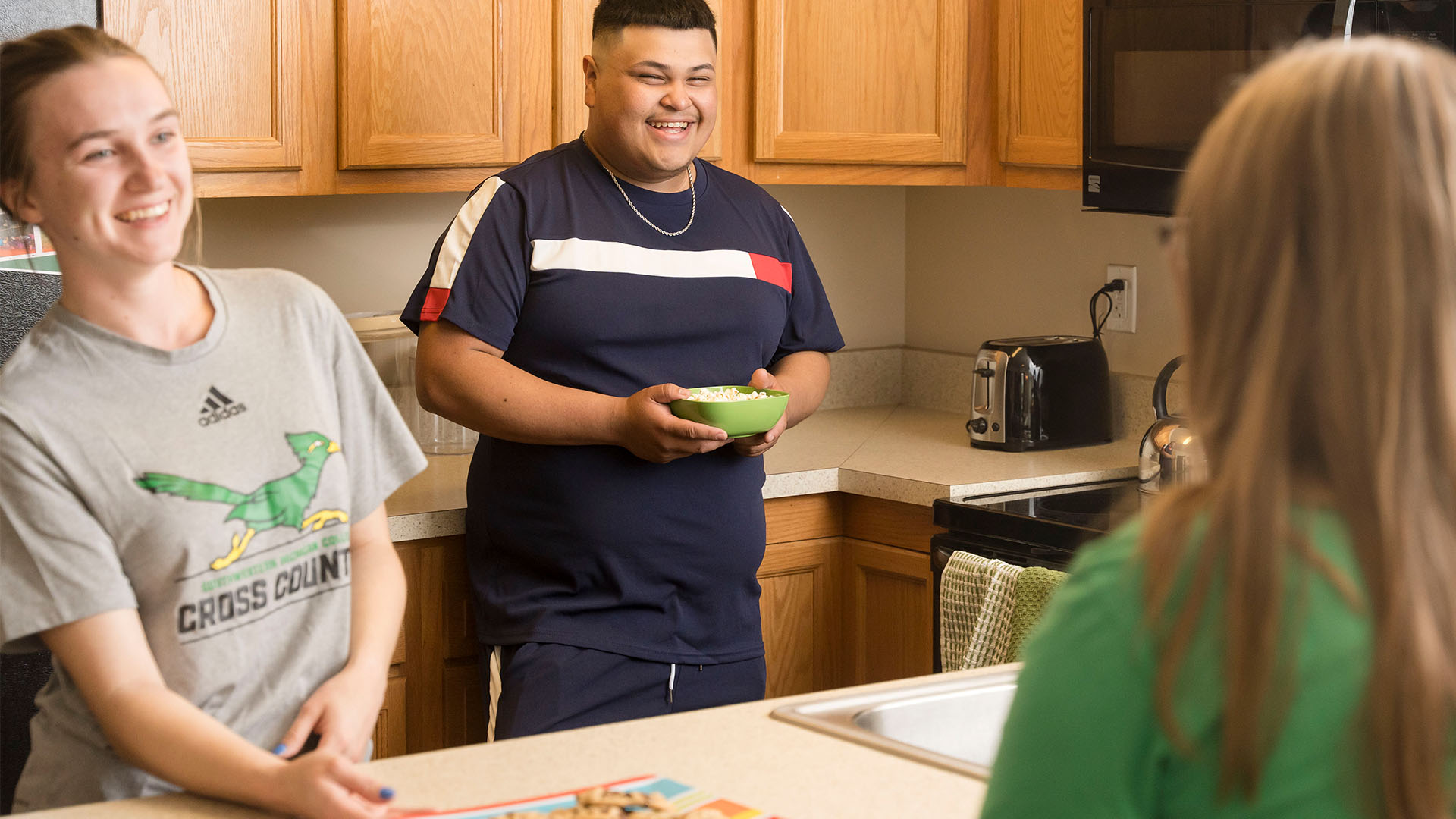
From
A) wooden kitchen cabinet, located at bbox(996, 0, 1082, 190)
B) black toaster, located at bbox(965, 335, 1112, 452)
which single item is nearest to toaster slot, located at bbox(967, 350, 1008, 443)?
black toaster, located at bbox(965, 335, 1112, 452)

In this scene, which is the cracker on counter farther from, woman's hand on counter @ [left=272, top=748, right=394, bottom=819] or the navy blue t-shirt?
the navy blue t-shirt

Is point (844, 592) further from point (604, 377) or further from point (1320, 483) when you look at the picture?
point (1320, 483)

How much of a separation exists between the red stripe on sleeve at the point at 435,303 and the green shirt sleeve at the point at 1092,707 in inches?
54.6

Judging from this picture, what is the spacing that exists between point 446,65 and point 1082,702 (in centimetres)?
203

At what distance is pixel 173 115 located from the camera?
1154 millimetres

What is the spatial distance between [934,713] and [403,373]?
1.49 meters

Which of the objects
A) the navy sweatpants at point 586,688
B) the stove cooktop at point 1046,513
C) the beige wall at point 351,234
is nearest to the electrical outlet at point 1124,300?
the stove cooktop at point 1046,513

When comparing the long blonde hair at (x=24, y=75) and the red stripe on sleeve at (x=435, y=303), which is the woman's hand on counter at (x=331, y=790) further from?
the red stripe on sleeve at (x=435, y=303)

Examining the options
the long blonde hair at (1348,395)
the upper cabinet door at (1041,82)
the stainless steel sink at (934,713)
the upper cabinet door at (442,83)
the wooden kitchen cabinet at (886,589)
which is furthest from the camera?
the upper cabinet door at (1041,82)

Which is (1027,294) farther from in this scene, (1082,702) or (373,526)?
(1082,702)

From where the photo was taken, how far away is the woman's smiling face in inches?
42.9

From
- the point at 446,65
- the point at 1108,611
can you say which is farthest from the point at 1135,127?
the point at 1108,611

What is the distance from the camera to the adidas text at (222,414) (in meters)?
1.12

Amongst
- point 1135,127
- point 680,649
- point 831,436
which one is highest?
point 1135,127
